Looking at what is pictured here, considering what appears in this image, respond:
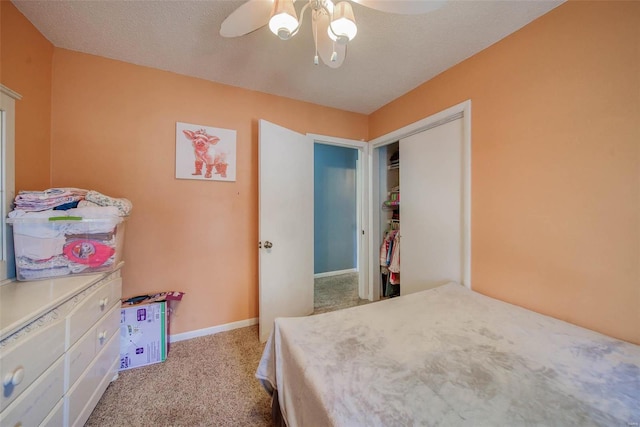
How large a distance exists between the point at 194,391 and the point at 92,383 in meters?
0.55

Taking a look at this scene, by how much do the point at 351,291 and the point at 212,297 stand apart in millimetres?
1894

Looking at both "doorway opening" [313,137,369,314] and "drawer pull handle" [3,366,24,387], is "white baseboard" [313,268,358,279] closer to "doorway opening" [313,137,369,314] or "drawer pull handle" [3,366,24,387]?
"doorway opening" [313,137,369,314]

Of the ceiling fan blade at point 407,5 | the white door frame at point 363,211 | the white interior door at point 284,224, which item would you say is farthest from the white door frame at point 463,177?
the ceiling fan blade at point 407,5

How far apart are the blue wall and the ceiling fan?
2.79 metres

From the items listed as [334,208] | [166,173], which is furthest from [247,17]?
[334,208]

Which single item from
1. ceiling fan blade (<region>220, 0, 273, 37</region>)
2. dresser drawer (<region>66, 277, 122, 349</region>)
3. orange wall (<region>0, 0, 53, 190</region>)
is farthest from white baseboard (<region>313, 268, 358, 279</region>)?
ceiling fan blade (<region>220, 0, 273, 37</region>)

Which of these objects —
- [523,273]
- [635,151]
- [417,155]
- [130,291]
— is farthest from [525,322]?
[130,291]

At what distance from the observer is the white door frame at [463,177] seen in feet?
5.92

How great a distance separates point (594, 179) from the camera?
1.21 metres

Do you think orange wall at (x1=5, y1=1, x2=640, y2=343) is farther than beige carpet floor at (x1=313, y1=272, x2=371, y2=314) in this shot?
No

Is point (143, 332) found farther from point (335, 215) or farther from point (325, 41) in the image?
point (335, 215)

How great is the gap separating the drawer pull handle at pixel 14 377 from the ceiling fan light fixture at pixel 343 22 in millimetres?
1772

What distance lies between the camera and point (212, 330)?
2158 millimetres

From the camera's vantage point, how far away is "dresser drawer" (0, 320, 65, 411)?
74 cm
